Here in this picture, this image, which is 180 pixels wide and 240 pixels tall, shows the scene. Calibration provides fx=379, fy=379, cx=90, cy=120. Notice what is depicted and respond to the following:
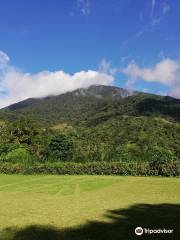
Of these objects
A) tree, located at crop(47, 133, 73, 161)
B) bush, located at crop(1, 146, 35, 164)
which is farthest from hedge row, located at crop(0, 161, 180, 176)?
tree, located at crop(47, 133, 73, 161)

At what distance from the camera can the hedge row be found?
52769 mm

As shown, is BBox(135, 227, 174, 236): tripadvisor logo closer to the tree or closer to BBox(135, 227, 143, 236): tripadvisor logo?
BBox(135, 227, 143, 236): tripadvisor logo

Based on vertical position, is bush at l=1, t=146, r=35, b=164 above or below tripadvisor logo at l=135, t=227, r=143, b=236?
above

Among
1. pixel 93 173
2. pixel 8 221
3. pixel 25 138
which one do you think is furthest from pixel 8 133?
pixel 8 221

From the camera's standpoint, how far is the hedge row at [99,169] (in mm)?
52769

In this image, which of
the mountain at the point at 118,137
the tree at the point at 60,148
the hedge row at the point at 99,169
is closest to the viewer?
the hedge row at the point at 99,169

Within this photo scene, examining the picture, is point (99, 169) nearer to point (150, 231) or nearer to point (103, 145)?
point (103, 145)

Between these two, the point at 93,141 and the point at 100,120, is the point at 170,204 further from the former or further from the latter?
the point at 100,120

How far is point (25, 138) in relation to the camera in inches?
3676

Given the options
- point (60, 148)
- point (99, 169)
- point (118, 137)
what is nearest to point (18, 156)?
point (60, 148)

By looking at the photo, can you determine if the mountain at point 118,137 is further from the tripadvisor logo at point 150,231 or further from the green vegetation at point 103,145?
the tripadvisor logo at point 150,231

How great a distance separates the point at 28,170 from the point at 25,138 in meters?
30.2

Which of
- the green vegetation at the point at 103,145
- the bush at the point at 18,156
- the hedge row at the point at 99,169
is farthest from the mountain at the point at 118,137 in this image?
the bush at the point at 18,156

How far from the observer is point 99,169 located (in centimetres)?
5950
